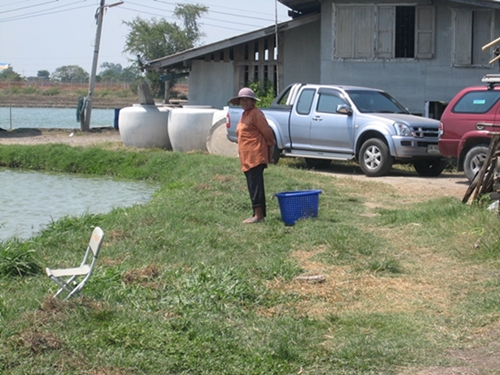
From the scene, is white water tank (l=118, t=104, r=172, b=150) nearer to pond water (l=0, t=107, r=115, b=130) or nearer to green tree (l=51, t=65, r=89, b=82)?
pond water (l=0, t=107, r=115, b=130)

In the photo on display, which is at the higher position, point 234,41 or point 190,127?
point 234,41

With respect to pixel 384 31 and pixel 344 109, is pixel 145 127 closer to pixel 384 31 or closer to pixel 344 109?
pixel 384 31

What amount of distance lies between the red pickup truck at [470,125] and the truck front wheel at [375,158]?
169cm

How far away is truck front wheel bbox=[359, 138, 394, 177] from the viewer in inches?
683

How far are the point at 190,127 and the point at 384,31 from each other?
584cm

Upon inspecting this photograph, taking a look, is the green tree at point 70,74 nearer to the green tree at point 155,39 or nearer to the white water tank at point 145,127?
the green tree at point 155,39

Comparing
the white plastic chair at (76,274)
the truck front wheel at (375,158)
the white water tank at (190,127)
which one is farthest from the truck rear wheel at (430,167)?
the white plastic chair at (76,274)

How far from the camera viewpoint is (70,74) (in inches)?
4503

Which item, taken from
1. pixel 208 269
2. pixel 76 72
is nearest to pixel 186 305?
pixel 208 269

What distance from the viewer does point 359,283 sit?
790 centimetres

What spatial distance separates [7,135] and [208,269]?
23.1 metres

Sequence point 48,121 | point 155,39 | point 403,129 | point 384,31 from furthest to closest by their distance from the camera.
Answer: point 155,39, point 48,121, point 384,31, point 403,129

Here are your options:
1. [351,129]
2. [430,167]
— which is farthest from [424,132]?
[351,129]

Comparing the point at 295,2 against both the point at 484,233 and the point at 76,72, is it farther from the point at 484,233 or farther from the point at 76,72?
the point at 76,72
